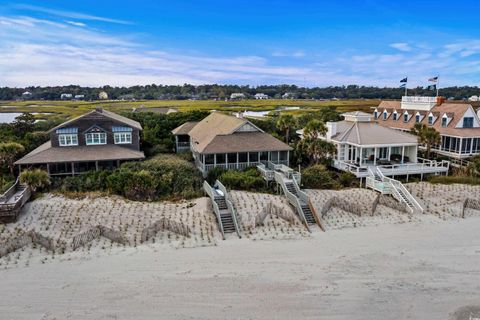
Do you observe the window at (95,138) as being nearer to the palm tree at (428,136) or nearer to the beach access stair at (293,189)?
the beach access stair at (293,189)

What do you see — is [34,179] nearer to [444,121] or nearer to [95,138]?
[95,138]

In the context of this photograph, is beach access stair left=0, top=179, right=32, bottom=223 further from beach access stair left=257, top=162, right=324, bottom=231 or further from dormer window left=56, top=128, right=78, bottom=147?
beach access stair left=257, top=162, right=324, bottom=231

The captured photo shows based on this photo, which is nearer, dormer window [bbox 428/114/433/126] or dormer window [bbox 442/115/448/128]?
dormer window [bbox 442/115/448/128]

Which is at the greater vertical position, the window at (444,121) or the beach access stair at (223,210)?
the window at (444,121)

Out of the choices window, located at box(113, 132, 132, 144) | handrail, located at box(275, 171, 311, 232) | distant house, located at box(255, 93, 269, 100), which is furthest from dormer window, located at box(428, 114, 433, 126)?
distant house, located at box(255, 93, 269, 100)

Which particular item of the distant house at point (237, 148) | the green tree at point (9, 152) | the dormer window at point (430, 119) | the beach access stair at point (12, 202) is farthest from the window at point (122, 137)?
the dormer window at point (430, 119)

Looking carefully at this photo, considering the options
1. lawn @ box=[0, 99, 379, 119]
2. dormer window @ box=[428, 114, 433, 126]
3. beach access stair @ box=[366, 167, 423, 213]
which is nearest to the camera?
beach access stair @ box=[366, 167, 423, 213]

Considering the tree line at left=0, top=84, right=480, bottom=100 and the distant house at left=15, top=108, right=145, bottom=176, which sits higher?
the tree line at left=0, top=84, right=480, bottom=100
